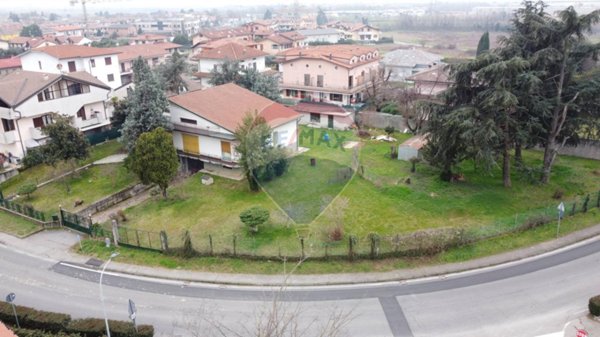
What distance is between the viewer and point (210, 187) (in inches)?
1282

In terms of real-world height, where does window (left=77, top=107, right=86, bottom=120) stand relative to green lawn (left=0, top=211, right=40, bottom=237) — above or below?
above

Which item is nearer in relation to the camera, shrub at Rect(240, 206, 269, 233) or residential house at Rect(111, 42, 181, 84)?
shrub at Rect(240, 206, 269, 233)

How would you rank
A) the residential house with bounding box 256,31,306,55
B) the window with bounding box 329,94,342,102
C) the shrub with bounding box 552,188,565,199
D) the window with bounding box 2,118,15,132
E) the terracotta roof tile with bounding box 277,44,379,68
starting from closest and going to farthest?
the shrub with bounding box 552,188,565,199 < the window with bounding box 2,118,15,132 < the terracotta roof tile with bounding box 277,44,379,68 < the window with bounding box 329,94,342,102 < the residential house with bounding box 256,31,306,55

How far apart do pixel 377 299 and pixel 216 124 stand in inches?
738

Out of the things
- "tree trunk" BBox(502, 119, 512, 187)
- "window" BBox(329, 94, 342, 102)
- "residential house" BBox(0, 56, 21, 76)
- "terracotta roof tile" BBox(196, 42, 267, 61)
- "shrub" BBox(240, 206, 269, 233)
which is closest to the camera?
"shrub" BBox(240, 206, 269, 233)

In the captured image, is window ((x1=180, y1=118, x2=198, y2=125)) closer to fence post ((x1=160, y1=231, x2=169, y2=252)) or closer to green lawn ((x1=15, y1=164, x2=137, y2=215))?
green lawn ((x1=15, y1=164, x2=137, y2=215))

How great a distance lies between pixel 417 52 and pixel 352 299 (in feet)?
202

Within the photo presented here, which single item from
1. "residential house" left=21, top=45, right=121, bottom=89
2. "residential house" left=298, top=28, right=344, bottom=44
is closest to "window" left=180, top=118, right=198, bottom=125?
"residential house" left=21, top=45, right=121, bottom=89

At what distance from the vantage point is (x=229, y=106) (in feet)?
120

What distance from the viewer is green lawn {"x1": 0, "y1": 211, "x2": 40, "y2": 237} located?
2723 centimetres

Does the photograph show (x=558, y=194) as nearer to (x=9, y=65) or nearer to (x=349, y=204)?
(x=349, y=204)

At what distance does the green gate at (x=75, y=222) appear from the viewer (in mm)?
26594

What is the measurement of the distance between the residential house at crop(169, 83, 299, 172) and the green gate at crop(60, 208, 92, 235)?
1047 centimetres

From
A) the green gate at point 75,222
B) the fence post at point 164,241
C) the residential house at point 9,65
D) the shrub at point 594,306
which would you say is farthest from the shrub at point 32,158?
the residential house at point 9,65
